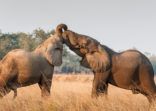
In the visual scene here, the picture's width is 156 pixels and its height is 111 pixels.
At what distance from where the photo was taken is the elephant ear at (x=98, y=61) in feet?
25.5

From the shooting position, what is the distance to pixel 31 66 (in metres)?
7.87

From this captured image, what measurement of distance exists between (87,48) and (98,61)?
35cm

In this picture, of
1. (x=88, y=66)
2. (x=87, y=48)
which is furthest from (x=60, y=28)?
(x=88, y=66)

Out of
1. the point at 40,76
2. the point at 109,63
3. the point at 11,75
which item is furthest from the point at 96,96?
the point at 11,75

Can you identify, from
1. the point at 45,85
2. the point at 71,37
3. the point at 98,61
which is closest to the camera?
the point at 98,61

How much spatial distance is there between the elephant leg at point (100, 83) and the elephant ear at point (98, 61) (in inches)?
3.8

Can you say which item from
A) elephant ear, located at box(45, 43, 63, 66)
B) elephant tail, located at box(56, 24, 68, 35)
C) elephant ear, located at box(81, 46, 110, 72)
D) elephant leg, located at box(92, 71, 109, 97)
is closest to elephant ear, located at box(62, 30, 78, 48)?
elephant tail, located at box(56, 24, 68, 35)

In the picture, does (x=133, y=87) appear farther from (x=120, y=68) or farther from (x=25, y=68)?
(x=25, y=68)

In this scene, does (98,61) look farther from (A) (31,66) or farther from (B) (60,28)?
(A) (31,66)

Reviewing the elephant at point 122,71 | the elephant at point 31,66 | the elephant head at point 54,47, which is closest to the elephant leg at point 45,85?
the elephant at point 31,66

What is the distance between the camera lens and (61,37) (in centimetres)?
812

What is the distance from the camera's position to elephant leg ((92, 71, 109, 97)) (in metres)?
7.73

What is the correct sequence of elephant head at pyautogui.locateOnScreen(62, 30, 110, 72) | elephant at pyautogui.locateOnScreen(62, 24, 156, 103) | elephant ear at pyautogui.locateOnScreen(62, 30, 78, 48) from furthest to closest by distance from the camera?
1. elephant ear at pyautogui.locateOnScreen(62, 30, 78, 48)
2. elephant head at pyautogui.locateOnScreen(62, 30, 110, 72)
3. elephant at pyautogui.locateOnScreen(62, 24, 156, 103)

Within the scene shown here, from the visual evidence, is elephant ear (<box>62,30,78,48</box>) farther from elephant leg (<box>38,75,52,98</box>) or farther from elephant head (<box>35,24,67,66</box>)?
elephant leg (<box>38,75,52,98</box>)
